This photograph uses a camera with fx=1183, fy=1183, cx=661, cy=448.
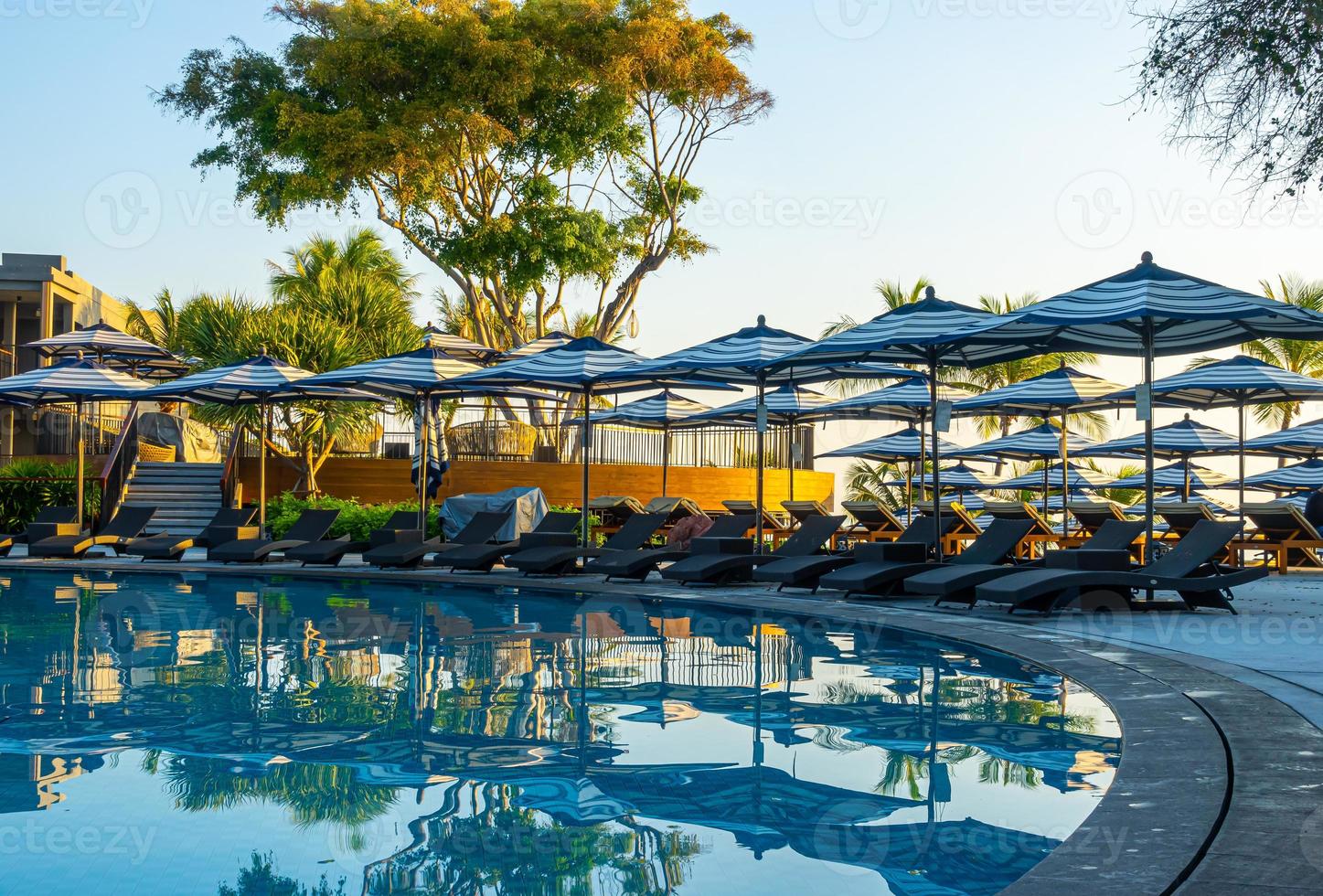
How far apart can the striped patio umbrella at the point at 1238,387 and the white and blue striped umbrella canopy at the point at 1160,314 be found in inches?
123

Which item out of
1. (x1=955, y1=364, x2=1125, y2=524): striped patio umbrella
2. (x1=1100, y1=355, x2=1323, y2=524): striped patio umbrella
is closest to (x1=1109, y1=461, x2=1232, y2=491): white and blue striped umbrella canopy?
(x1=955, y1=364, x2=1125, y2=524): striped patio umbrella

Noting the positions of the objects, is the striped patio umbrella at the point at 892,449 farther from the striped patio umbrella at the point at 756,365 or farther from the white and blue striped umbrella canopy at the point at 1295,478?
the striped patio umbrella at the point at 756,365

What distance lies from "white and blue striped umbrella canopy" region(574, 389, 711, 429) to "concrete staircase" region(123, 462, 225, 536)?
716 centimetres

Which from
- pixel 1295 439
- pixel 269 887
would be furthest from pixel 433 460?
pixel 269 887

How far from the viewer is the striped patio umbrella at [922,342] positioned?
11539 mm

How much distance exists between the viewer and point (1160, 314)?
9391 millimetres

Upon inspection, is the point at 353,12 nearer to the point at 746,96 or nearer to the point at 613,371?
the point at 746,96

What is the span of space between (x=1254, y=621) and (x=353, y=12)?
21.1m

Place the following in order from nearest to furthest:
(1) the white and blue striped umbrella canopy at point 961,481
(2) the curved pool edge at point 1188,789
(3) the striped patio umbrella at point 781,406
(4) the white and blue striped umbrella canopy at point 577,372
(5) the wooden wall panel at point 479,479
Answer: (2) the curved pool edge at point 1188,789
(4) the white and blue striped umbrella canopy at point 577,372
(3) the striped patio umbrella at point 781,406
(5) the wooden wall panel at point 479,479
(1) the white and blue striped umbrella canopy at point 961,481

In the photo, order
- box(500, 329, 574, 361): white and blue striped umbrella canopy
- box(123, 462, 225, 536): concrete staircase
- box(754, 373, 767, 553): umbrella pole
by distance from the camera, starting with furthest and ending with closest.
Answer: box(123, 462, 225, 536): concrete staircase → box(500, 329, 574, 361): white and blue striped umbrella canopy → box(754, 373, 767, 553): umbrella pole

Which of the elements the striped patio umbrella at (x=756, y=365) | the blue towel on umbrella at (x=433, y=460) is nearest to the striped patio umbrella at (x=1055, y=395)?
the striped patio umbrella at (x=756, y=365)

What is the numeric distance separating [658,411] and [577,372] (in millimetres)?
5810

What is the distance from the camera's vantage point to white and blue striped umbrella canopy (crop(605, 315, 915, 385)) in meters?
14.0

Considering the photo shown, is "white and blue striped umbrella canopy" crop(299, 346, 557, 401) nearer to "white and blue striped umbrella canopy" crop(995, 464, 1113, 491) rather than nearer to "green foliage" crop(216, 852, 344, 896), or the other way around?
"white and blue striped umbrella canopy" crop(995, 464, 1113, 491)
